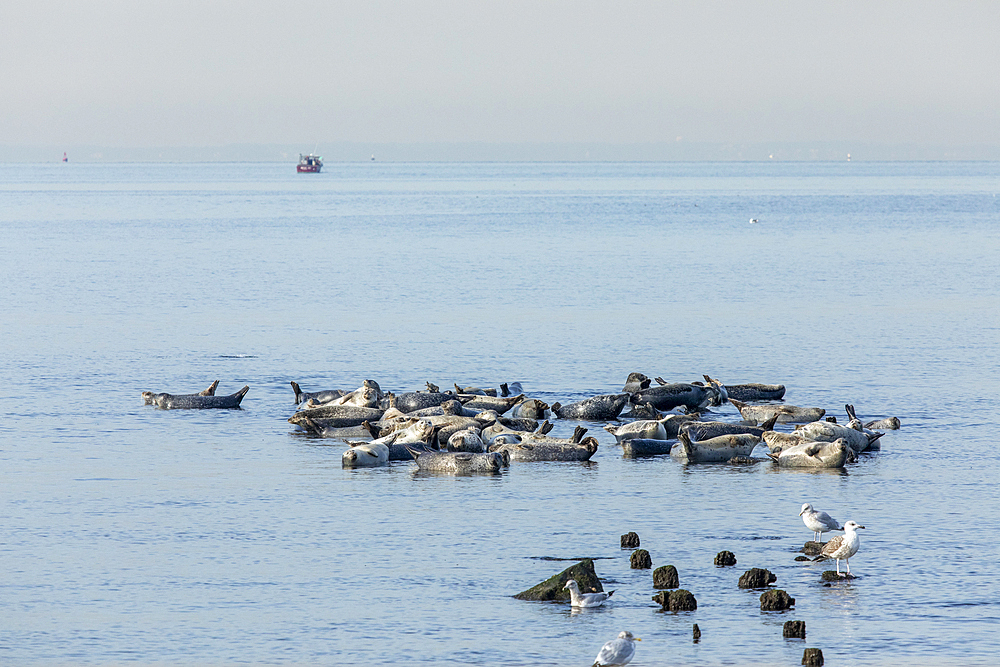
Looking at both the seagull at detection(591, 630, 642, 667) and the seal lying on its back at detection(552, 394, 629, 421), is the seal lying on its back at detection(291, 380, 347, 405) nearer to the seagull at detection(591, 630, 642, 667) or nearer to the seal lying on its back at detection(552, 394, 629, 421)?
the seal lying on its back at detection(552, 394, 629, 421)

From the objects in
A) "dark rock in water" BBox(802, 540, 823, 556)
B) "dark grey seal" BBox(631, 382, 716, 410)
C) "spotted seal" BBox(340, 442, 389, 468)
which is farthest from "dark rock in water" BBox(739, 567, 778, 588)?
"dark grey seal" BBox(631, 382, 716, 410)

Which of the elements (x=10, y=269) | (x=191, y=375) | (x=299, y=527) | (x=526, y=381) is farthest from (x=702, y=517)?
(x=10, y=269)

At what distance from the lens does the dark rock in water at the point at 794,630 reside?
14523 millimetres

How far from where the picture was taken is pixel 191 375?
3544 cm

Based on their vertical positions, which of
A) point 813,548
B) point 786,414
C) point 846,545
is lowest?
point 813,548

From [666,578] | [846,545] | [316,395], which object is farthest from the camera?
[316,395]

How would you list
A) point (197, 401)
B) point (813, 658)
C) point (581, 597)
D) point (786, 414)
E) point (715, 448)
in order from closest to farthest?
1. point (813, 658)
2. point (581, 597)
3. point (715, 448)
4. point (786, 414)
5. point (197, 401)

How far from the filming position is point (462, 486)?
22.7 m

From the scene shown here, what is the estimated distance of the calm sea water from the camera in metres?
15.1

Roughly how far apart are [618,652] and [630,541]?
195 inches

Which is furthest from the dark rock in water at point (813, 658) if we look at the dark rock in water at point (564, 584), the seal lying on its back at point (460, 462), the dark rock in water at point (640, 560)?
the seal lying on its back at point (460, 462)

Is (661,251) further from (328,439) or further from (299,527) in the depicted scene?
(299,527)

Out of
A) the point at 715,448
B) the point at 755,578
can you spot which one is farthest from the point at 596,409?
the point at 755,578

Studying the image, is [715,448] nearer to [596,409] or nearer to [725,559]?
[596,409]
